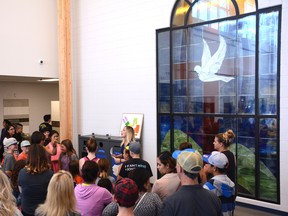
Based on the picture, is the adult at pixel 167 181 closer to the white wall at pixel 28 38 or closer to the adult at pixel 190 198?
the adult at pixel 190 198

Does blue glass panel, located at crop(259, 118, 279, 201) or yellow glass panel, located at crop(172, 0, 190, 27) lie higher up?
yellow glass panel, located at crop(172, 0, 190, 27)

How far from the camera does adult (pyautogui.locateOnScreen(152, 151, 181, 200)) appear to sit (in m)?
3.13

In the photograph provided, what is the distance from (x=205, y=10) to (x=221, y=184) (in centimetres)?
429

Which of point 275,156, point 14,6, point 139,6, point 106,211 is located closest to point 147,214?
point 106,211

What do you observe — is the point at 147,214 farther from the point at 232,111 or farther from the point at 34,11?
the point at 34,11

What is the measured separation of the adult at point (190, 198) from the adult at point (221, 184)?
2.39ft

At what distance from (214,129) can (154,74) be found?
191 cm

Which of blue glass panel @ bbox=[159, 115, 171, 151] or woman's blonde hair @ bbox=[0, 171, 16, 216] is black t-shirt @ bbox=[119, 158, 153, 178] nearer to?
woman's blonde hair @ bbox=[0, 171, 16, 216]

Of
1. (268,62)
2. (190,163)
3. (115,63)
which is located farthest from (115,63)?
(190,163)

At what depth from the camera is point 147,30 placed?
23.1 feet

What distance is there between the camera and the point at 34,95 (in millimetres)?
10773

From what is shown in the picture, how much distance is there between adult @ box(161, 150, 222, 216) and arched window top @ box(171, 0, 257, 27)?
428 centimetres

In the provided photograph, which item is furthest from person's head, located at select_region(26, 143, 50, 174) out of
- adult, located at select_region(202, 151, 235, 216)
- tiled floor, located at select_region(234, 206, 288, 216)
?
tiled floor, located at select_region(234, 206, 288, 216)

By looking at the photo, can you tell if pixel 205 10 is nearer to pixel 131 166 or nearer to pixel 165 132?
pixel 165 132
